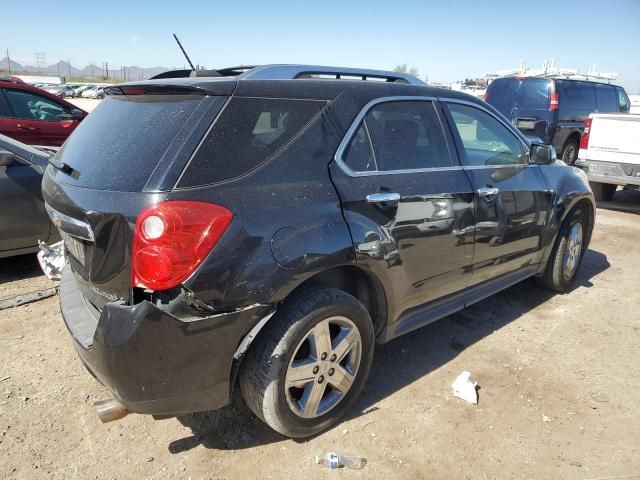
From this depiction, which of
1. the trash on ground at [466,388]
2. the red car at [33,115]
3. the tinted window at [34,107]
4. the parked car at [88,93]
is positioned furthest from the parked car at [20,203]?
the parked car at [88,93]

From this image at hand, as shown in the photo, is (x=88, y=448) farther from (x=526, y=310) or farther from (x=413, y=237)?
(x=526, y=310)

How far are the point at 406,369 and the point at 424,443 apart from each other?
0.73 m

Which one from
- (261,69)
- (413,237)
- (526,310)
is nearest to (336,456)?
(413,237)

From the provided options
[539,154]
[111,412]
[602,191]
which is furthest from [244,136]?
[602,191]

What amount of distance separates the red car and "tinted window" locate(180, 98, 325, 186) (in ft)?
20.2

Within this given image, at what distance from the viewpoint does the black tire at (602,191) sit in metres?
8.98

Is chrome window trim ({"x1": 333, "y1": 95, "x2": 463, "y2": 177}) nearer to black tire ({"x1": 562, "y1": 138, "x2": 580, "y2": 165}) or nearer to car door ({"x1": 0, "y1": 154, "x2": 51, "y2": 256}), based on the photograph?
car door ({"x1": 0, "y1": 154, "x2": 51, "y2": 256})

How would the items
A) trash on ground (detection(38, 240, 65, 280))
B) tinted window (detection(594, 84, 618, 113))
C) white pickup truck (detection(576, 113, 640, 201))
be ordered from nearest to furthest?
1. trash on ground (detection(38, 240, 65, 280))
2. white pickup truck (detection(576, 113, 640, 201))
3. tinted window (detection(594, 84, 618, 113))

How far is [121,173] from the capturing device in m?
2.16

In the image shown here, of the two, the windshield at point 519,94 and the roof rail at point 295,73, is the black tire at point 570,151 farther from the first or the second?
the roof rail at point 295,73

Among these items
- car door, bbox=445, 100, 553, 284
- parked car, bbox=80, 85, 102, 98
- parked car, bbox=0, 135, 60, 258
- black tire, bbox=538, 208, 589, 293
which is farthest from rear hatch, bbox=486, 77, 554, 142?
parked car, bbox=80, 85, 102, 98

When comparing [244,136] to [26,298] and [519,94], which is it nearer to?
[26,298]

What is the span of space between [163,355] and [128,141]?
3.25 ft

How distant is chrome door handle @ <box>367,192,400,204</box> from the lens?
2568mm
